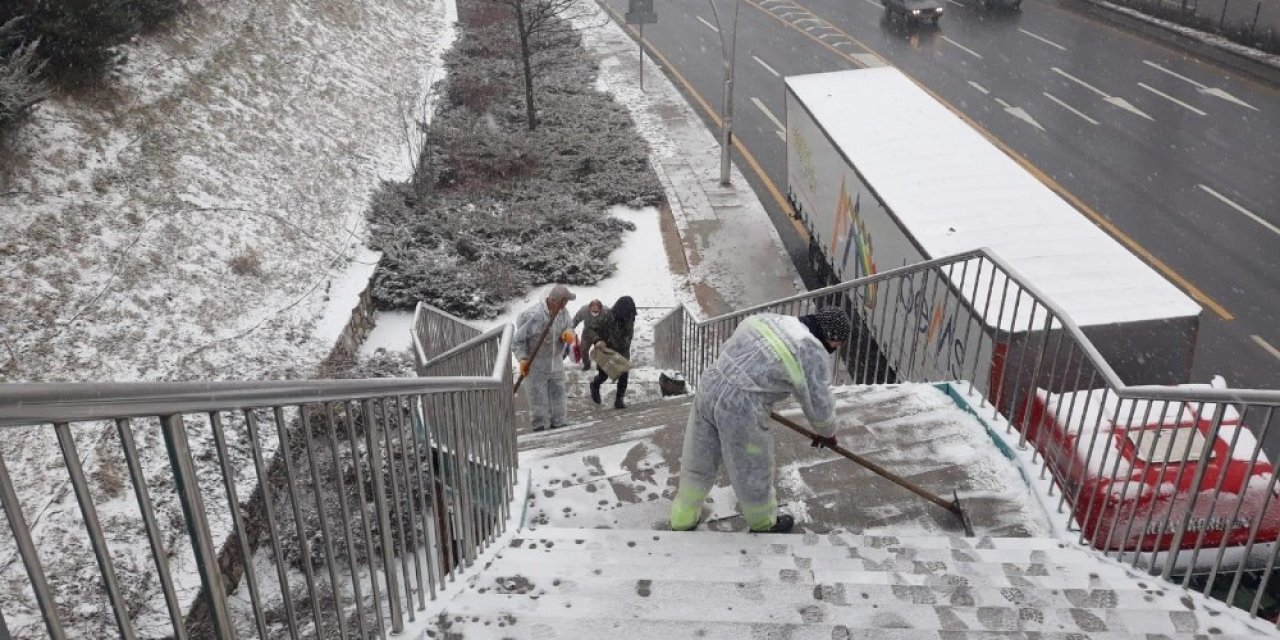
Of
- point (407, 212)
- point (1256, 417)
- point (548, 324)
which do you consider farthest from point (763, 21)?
point (548, 324)

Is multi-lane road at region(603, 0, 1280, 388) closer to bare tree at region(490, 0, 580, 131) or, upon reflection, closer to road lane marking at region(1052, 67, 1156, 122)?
road lane marking at region(1052, 67, 1156, 122)

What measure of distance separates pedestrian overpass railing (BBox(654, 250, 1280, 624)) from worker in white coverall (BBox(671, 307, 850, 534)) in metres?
1.19

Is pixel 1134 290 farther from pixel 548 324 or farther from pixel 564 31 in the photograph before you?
pixel 564 31

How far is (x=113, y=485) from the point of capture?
7227 millimetres

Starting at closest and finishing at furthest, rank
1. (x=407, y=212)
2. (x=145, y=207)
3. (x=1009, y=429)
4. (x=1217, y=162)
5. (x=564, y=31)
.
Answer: (x=1009, y=429) < (x=145, y=207) < (x=407, y=212) < (x=1217, y=162) < (x=564, y=31)

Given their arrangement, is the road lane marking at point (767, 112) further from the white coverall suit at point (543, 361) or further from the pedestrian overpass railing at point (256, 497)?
the white coverall suit at point (543, 361)

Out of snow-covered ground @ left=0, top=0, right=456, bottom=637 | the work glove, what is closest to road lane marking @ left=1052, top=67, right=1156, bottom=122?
snow-covered ground @ left=0, top=0, right=456, bottom=637

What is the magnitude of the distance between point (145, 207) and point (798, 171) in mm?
10170

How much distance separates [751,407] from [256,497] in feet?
16.2

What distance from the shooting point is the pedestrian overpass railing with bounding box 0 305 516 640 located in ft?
5.77

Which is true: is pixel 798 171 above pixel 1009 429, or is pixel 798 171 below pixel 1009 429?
below

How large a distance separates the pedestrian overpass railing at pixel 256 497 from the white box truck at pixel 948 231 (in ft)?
10.1

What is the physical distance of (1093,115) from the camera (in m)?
21.1

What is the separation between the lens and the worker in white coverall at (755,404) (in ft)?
14.6
